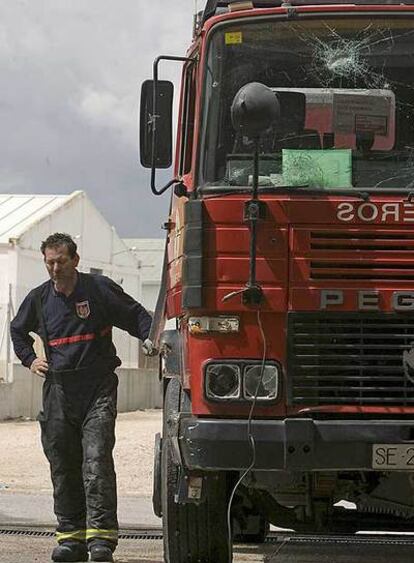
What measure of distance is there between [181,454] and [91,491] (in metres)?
1.63

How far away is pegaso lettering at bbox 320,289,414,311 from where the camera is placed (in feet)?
20.7

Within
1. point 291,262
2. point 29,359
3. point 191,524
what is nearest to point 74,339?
point 29,359

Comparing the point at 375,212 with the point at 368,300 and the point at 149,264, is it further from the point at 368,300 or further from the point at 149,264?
the point at 149,264

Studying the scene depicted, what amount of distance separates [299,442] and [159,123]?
82.5 inches

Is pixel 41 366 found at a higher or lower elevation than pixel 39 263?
lower

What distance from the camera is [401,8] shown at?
682 centimetres

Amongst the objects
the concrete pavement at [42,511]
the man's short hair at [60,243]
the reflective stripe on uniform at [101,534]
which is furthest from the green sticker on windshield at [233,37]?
the concrete pavement at [42,511]

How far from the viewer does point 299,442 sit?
20.2 feet

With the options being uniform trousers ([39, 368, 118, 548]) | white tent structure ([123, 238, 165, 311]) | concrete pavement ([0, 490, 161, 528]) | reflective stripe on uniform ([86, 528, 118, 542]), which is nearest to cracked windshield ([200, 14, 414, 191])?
uniform trousers ([39, 368, 118, 548])

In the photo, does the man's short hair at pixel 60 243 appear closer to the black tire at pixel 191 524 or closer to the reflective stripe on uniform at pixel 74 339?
the reflective stripe on uniform at pixel 74 339

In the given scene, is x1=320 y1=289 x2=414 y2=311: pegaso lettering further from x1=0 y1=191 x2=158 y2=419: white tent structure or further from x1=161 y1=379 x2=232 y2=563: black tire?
x1=0 y1=191 x2=158 y2=419: white tent structure

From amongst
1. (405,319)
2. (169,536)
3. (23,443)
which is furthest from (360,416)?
(23,443)

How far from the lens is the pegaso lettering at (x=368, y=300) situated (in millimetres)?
6312

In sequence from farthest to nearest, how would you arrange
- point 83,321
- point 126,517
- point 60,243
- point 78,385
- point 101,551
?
1. point 126,517
2. point 60,243
3. point 83,321
4. point 78,385
5. point 101,551
